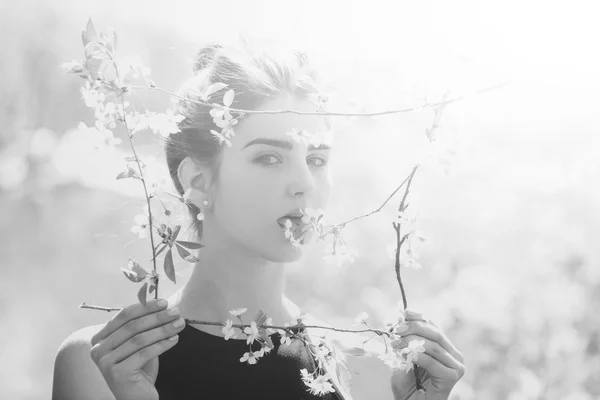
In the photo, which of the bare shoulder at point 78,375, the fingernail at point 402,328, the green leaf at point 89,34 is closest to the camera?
the green leaf at point 89,34

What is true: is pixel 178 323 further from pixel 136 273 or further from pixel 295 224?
pixel 295 224

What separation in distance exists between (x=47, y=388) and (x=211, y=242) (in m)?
0.53

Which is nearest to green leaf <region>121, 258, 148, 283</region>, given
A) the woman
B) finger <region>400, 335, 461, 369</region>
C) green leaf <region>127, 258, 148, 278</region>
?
green leaf <region>127, 258, 148, 278</region>

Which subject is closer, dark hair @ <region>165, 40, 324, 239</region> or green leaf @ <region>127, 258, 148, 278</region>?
green leaf @ <region>127, 258, 148, 278</region>

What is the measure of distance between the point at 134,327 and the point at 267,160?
11.7 inches

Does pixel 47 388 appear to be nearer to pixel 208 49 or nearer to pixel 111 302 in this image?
pixel 111 302

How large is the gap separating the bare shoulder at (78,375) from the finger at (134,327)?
0.15 meters

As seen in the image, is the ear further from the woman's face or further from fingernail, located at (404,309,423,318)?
fingernail, located at (404,309,423,318)

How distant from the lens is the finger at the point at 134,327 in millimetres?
866

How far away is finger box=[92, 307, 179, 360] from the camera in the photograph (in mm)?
866

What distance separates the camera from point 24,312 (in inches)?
50.9

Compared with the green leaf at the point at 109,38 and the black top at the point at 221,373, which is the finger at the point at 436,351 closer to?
the black top at the point at 221,373

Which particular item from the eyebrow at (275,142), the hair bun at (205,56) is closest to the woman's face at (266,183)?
the eyebrow at (275,142)

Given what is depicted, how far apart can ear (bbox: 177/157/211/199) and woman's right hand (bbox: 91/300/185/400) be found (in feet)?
0.76
